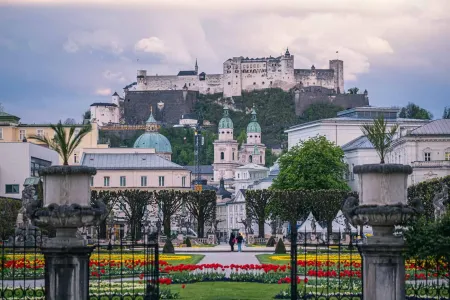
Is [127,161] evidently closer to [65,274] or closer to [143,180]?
[143,180]

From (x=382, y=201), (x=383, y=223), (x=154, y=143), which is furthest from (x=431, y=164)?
(x=383, y=223)

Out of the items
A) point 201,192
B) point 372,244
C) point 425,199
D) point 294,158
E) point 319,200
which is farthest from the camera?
point 294,158

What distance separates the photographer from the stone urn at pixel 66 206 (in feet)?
81.0

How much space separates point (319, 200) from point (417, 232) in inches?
2755

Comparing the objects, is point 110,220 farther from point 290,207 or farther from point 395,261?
point 395,261

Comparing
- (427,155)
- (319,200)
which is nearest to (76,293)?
(319,200)

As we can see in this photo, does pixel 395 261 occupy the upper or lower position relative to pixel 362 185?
lower

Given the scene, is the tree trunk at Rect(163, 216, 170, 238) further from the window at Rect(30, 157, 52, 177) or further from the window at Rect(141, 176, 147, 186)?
the window at Rect(141, 176, 147, 186)

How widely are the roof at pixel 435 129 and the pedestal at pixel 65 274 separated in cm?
8952

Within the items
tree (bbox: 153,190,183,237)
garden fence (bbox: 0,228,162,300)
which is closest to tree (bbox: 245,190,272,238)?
tree (bbox: 153,190,183,237)

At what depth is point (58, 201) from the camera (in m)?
25.1

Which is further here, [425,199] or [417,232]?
[425,199]

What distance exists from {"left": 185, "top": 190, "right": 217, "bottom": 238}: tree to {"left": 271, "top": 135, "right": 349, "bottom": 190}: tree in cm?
1519

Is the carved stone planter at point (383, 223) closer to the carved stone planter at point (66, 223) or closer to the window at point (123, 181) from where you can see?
the carved stone planter at point (66, 223)
